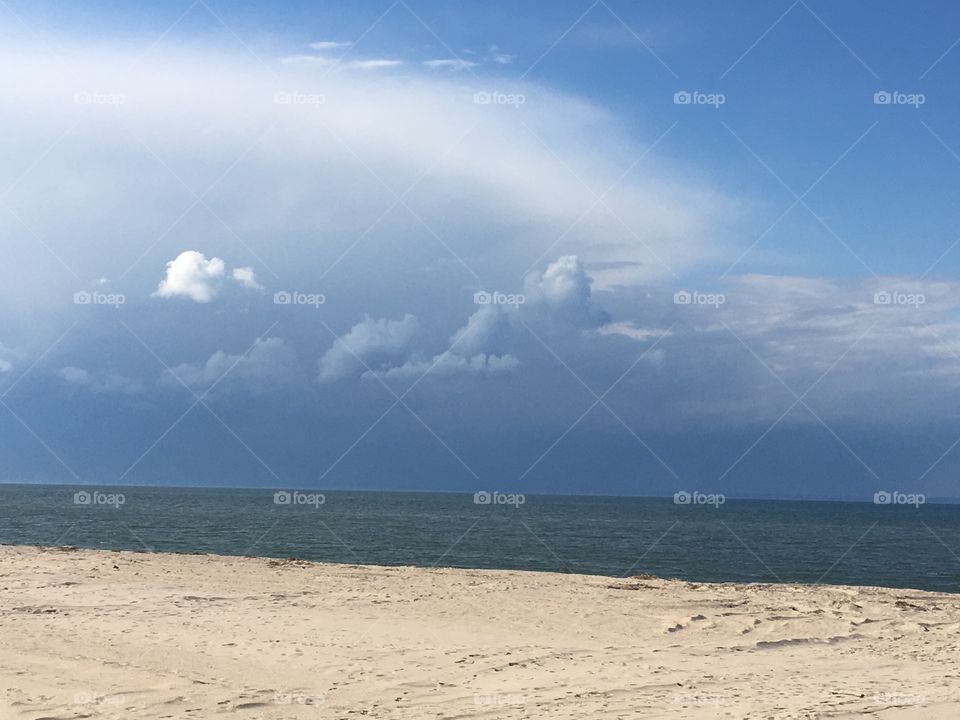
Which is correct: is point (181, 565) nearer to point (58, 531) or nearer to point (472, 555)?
point (472, 555)

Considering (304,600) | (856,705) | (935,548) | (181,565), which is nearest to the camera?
(856,705)

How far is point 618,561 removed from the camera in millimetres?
44031

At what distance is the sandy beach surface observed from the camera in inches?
416

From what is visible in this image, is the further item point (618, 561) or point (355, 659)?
point (618, 561)

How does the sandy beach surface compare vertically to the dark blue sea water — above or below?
above

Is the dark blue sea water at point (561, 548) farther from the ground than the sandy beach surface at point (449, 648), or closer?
closer

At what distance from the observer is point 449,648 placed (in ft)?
43.9

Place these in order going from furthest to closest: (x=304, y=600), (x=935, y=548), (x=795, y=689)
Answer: (x=935, y=548) → (x=304, y=600) → (x=795, y=689)

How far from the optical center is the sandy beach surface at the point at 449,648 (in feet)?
34.6

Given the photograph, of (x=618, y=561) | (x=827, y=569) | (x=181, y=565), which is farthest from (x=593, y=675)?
(x=827, y=569)

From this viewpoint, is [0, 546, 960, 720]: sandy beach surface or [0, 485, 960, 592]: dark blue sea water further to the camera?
[0, 485, 960, 592]: dark blue sea water

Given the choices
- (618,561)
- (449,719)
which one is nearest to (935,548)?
(618,561)

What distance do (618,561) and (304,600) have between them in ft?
96.2

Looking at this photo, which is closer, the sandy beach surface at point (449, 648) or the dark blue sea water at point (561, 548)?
the sandy beach surface at point (449, 648)
